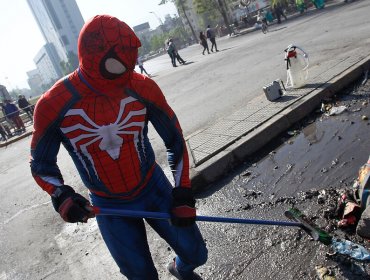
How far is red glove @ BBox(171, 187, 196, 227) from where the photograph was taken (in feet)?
7.84

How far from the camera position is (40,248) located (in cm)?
475

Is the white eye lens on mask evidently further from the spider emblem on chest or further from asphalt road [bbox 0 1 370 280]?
asphalt road [bbox 0 1 370 280]

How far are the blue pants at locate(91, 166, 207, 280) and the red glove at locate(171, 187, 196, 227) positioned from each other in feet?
0.37

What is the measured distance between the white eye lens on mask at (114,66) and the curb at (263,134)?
9.46ft

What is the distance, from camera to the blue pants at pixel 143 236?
240 centimetres

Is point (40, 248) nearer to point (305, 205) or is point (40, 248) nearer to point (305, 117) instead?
point (305, 205)

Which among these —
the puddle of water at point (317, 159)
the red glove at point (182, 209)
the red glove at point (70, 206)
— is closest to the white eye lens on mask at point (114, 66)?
the red glove at point (70, 206)

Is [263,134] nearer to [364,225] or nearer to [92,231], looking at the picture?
[364,225]

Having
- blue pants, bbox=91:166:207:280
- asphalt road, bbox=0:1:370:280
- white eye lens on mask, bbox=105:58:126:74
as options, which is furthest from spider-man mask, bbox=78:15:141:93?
asphalt road, bbox=0:1:370:280

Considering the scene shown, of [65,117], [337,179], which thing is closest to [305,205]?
[337,179]

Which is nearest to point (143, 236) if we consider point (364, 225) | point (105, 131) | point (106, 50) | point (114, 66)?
point (105, 131)

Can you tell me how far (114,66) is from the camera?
2125 millimetres

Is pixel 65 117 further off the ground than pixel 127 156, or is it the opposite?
pixel 65 117

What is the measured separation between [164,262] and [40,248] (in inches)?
83.9
